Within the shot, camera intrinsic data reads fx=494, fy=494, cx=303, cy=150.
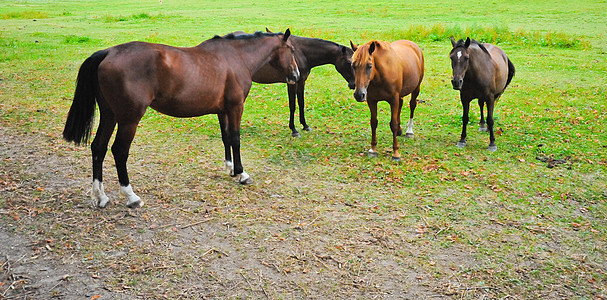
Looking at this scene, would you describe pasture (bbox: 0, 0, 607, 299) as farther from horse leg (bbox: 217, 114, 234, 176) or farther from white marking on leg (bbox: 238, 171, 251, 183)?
horse leg (bbox: 217, 114, 234, 176)

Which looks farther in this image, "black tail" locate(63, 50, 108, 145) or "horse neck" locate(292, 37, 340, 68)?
"horse neck" locate(292, 37, 340, 68)

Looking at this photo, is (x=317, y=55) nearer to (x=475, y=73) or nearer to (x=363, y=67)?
(x=363, y=67)

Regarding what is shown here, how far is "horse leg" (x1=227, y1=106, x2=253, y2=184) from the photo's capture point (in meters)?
6.39

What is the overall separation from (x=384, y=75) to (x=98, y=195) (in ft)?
14.2

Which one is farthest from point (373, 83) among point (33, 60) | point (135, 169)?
point (33, 60)

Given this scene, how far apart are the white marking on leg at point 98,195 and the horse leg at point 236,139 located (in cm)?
167

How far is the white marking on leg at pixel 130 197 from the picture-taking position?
566cm

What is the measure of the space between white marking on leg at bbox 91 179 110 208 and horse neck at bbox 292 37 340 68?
4.35 meters

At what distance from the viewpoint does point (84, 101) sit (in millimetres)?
5523

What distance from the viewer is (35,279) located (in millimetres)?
4285

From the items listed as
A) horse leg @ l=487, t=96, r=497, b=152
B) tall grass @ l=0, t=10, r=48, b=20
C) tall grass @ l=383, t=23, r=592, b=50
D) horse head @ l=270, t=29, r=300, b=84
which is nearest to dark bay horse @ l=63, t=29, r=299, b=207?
horse head @ l=270, t=29, r=300, b=84

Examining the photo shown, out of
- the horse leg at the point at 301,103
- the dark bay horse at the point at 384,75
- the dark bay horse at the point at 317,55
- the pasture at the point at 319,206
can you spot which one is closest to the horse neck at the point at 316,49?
the dark bay horse at the point at 317,55

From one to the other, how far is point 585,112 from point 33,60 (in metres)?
15.0

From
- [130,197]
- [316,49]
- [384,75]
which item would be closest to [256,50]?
[384,75]
